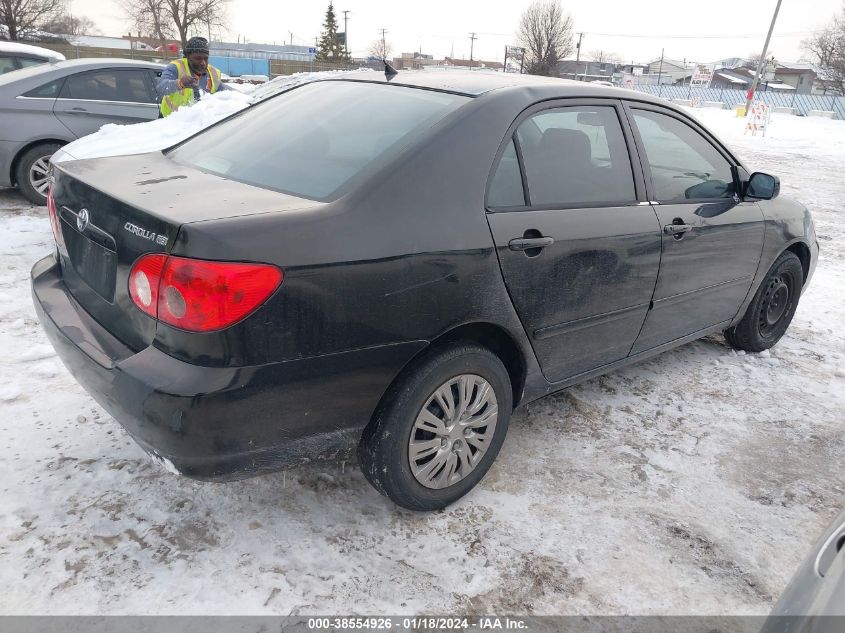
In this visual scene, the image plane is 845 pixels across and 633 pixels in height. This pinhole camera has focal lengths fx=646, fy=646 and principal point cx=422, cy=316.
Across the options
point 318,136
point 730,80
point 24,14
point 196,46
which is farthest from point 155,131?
point 730,80

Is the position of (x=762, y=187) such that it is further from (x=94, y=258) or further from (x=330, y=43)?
(x=330, y=43)

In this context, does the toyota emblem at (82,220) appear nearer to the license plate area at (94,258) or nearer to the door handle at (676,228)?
the license plate area at (94,258)

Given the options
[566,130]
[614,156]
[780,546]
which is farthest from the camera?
[614,156]

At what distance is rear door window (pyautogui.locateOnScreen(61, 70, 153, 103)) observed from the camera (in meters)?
7.00

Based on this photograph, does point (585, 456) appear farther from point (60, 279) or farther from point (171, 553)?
point (60, 279)

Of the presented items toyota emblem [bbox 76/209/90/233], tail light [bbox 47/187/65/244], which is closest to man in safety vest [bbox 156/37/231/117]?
tail light [bbox 47/187/65/244]

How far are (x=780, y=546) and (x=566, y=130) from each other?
1918 mm

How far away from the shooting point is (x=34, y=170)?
674cm

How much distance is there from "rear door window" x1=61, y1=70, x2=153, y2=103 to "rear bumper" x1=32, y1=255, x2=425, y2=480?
19.3ft

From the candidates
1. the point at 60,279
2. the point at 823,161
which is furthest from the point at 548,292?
the point at 823,161

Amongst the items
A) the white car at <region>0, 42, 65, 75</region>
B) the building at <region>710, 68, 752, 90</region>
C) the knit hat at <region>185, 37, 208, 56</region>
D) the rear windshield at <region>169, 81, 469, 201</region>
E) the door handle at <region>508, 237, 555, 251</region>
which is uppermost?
the knit hat at <region>185, 37, 208, 56</region>

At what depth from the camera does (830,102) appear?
120 ft

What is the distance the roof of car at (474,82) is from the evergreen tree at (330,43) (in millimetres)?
66798

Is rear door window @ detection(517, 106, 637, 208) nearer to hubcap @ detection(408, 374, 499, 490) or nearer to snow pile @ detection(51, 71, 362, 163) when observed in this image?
hubcap @ detection(408, 374, 499, 490)
